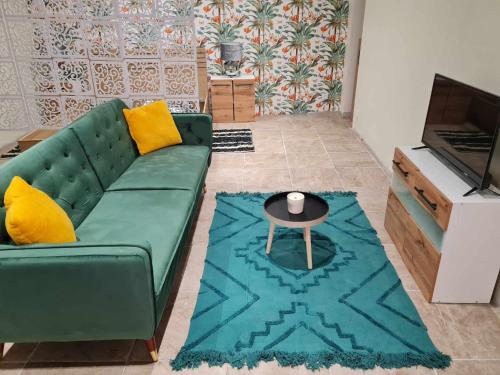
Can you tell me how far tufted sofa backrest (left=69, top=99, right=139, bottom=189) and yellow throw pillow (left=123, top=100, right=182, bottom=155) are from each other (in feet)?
0.21

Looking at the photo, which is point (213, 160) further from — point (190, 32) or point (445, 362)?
point (445, 362)

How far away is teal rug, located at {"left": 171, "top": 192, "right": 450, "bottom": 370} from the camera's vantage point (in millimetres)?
1973

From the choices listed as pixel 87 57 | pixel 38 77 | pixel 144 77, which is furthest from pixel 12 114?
pixel 144 77

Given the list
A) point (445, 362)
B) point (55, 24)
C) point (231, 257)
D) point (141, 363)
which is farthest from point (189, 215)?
point (55, 24)

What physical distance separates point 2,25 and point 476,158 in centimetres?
376

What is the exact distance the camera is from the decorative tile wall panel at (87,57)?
3340 mm

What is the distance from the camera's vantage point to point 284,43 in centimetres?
595

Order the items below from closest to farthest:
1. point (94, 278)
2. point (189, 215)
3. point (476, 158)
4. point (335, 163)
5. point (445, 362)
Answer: point (94, 278) → point (445, 362) → point (476, 158) → point (189, 215) → point (335, 163)

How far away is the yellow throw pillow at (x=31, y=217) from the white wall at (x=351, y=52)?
16.4 ft

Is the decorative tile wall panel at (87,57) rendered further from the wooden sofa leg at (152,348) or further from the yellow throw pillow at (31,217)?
the wooden sofa leg at (152,348)

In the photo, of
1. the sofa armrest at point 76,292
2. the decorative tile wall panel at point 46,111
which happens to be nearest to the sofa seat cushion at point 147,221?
the sofa armrest at point 76,292

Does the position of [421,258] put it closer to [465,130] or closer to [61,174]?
[465,130]

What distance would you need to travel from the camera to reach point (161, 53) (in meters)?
3.54

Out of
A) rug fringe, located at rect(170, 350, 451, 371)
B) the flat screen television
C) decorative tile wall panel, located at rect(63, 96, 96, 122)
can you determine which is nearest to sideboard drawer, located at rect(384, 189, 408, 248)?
the flat screen television
